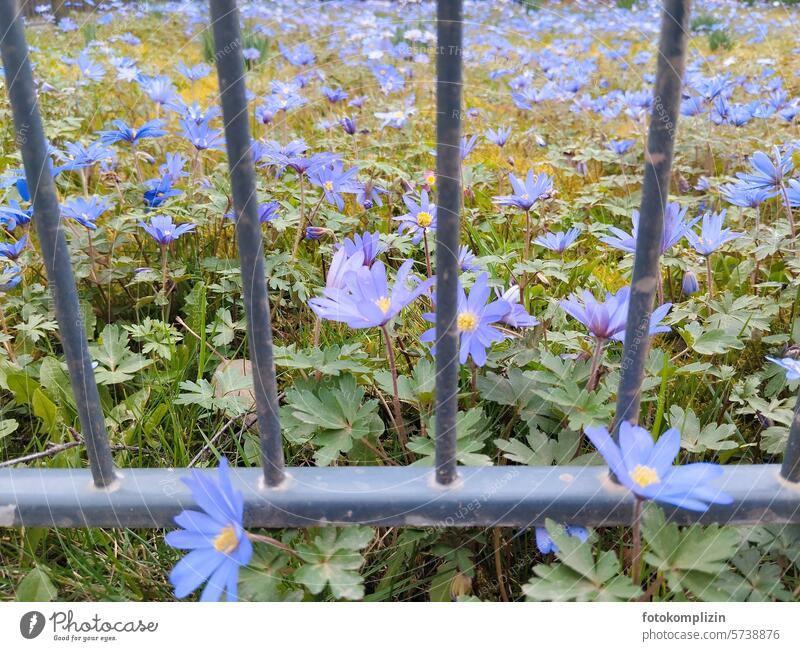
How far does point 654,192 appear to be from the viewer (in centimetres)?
62

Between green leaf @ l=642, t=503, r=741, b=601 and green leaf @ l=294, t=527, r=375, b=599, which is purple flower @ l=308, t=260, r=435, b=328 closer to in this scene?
green leaf @ l=294, t=527, r=375, b=599

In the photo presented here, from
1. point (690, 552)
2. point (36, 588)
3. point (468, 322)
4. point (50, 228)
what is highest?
point (50, 228)

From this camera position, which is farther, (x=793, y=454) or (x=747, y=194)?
(x=747, y=194)

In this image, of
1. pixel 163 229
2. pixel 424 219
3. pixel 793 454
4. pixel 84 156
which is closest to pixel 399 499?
pixel 793 454

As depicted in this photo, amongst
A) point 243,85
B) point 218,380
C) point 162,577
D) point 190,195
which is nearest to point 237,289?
point 218,380

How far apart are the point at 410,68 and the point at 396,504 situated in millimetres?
2177

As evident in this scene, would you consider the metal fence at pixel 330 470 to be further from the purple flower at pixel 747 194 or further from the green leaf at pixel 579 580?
the purple flower at pixel 747 194

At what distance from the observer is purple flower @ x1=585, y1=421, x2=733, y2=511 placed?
A: 2.05 feet

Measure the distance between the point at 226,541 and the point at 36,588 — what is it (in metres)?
0.28

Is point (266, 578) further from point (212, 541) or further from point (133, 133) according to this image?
point (133, 133)

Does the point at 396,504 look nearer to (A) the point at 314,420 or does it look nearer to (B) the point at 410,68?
(A) the point at 314,420

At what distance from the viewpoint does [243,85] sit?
61cm

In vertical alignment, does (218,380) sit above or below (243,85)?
below

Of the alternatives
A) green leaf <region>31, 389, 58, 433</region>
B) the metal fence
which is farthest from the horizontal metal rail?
green leaf <region>31, 389, 58, 433</region>
